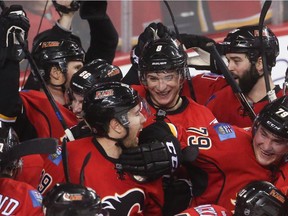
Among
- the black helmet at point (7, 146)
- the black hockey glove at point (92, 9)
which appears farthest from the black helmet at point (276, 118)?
the black hockey glove at point (92, 9)

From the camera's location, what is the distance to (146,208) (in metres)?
3.25

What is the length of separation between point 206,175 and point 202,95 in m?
0.90

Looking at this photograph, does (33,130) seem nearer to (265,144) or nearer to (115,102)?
(115,102)

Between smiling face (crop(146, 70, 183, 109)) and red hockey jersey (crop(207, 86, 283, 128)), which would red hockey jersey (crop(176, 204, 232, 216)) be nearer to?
smiling face (crop(146, 70, 183, 109))

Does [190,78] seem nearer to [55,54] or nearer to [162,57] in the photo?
[162,57]

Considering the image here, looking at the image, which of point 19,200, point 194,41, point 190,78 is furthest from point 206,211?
point 194,41

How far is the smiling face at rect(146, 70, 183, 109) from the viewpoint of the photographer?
3600 mm

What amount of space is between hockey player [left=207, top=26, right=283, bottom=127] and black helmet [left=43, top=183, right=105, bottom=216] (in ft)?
4.52

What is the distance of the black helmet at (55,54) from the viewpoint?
383 cm

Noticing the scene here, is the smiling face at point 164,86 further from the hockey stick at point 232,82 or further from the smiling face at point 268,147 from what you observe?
the smiling face at point 268,147

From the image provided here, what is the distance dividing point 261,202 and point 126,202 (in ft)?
1.52

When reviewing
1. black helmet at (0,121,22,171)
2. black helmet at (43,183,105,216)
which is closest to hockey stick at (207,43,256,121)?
black helmet at (0,121,22,171)

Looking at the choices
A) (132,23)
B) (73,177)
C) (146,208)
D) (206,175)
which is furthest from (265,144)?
(132,23)

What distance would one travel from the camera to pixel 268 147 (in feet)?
10.8
